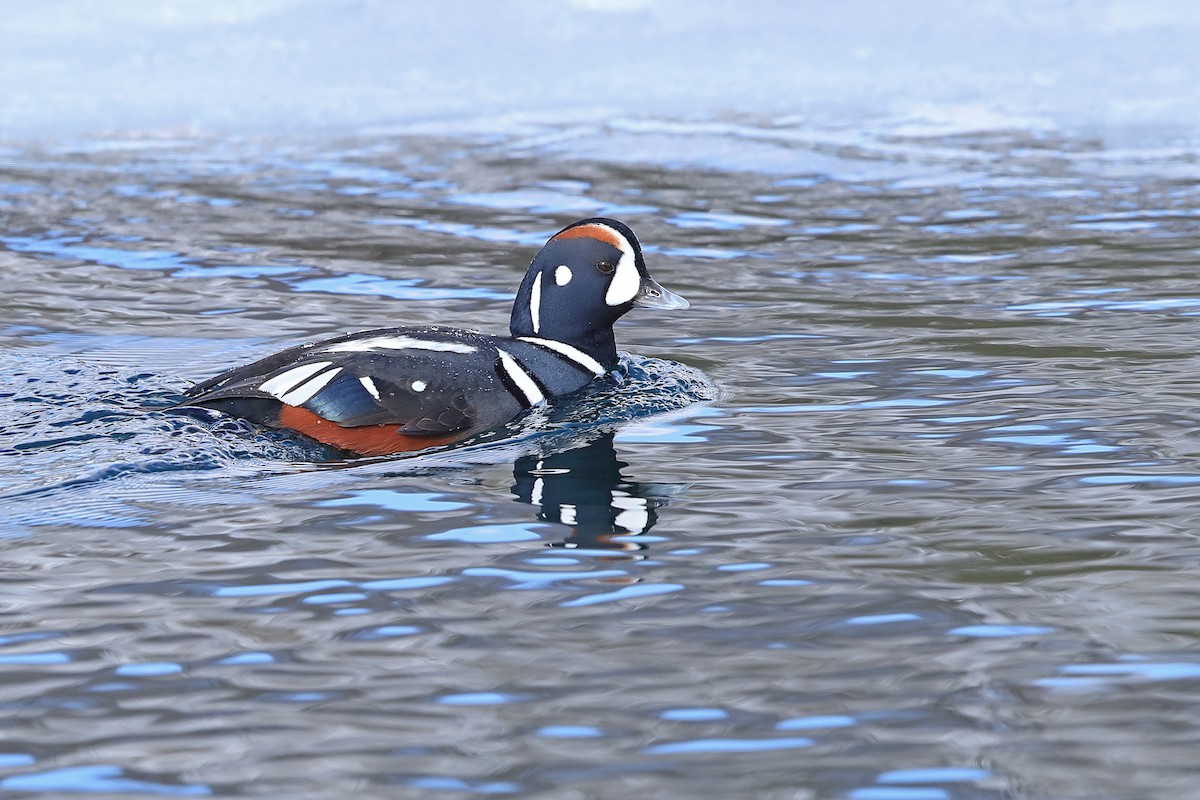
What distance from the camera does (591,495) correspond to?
16.6ft

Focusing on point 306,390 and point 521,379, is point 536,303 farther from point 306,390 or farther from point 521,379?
point 306,390

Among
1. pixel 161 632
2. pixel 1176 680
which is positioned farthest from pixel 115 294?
pixel 1176 680

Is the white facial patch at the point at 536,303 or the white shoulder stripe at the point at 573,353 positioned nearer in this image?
the white shoulder stripe at the point at 573,353

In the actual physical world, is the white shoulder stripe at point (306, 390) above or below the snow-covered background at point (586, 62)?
below

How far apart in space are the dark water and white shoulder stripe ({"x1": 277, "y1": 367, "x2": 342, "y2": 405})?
17cm

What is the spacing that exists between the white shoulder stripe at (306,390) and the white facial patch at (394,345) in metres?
0.19

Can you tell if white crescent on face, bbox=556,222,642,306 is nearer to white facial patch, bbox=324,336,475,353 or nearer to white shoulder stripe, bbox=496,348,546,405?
white shoulder stripe, bbox=496,348,546,405

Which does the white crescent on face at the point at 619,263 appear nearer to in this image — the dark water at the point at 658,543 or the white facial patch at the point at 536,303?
the white facial patch at the point at 536,303

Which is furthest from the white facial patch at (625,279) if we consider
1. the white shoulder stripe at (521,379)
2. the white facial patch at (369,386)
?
the white facial patch at (369,386)

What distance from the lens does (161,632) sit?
3.73 m

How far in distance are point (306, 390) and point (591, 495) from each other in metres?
1.15

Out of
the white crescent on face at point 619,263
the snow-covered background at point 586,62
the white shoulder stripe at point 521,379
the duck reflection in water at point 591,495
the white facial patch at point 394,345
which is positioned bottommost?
the duck reflection in water at point 591,495

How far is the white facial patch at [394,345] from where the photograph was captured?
579cm

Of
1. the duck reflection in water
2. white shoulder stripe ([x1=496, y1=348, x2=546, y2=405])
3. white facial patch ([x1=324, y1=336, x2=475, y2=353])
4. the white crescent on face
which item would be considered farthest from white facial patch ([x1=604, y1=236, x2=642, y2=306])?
the duck reflection in water
